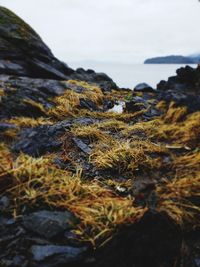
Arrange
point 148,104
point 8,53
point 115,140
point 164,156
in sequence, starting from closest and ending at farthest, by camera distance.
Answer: point 164,156
point 115,140
point 148,104
point 8,53

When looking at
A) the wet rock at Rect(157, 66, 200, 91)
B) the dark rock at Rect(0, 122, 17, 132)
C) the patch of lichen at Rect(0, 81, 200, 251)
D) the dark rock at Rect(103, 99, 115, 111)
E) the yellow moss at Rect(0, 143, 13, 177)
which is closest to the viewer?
the patch of lichen at Rect(0, 81, 200, 251)

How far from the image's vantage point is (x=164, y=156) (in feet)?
16.0

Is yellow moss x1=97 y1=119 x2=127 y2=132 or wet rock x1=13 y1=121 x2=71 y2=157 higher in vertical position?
yellow moss x1=97 y1=119 x2=127 y2=132

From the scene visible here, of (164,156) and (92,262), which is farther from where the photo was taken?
(164,156)

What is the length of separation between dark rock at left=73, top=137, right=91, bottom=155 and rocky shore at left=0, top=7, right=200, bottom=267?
0.02m

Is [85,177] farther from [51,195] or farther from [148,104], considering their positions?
[148,104]

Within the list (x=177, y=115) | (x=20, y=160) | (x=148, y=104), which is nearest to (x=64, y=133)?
(x=20, y=160)

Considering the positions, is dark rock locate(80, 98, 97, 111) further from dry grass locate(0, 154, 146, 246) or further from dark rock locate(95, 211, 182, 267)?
dark rock locate(95, 211, 182, 267)

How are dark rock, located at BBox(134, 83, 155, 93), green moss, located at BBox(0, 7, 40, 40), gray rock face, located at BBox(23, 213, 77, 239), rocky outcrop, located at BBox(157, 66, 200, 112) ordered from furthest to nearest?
1. green moss, located at BBox(0, 7, 40, 40)
2. dark rock, located at BBox(134, 83, 155, 93)
3. rocky outcrop, located at BBox(157, 66, 200, 112)
4. gray rock face, located at BBox(23, 213, 77, 239)

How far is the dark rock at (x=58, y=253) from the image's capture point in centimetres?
297

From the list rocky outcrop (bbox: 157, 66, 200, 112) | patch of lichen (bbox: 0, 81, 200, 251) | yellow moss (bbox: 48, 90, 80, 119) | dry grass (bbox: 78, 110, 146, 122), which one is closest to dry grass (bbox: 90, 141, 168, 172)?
patch of lichen (bbox: 0, 81, 200, 251)

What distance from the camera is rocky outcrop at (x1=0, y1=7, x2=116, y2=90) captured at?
1245 cm

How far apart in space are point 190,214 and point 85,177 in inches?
53.8

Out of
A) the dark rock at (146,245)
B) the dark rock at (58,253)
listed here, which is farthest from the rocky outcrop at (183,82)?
the dark rock at (58,253)
